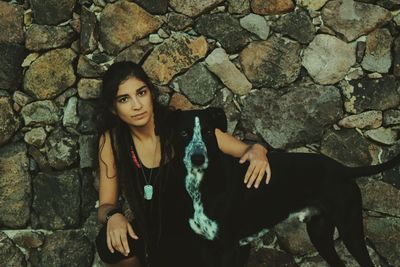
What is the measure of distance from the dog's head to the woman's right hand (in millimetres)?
472

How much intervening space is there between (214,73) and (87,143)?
40.0 inches

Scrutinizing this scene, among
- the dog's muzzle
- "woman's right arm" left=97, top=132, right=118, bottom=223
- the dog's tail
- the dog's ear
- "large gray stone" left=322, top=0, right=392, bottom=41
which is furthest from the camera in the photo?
"large gray stone" left=322, top=0, right=392, bottom=41

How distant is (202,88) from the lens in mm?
3717

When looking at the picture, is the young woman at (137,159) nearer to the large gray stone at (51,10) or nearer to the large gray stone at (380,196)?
the large gray stone at (51,10)

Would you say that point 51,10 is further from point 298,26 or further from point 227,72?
point 298,26

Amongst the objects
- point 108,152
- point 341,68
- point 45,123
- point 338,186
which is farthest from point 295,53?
point 45,123

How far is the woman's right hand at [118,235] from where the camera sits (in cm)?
279

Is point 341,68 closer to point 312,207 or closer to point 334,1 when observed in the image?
point 334,1

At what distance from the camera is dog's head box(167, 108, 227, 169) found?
110 inches

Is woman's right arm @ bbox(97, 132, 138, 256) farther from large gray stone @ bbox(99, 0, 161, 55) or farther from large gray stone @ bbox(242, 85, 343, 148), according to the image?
large gray stone @ bbox(242, 85, 343, 148)

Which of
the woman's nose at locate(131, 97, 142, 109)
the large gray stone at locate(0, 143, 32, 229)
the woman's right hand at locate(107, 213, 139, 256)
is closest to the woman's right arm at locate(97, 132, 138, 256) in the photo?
the woman's right hand at locate(107, 213, 139, 256)

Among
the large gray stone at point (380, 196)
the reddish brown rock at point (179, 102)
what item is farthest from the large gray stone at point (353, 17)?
the reddish brown rock at point (179, 102)

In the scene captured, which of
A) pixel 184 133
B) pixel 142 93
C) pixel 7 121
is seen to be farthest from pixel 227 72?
pixel 7 121

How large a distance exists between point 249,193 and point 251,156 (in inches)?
8.7
